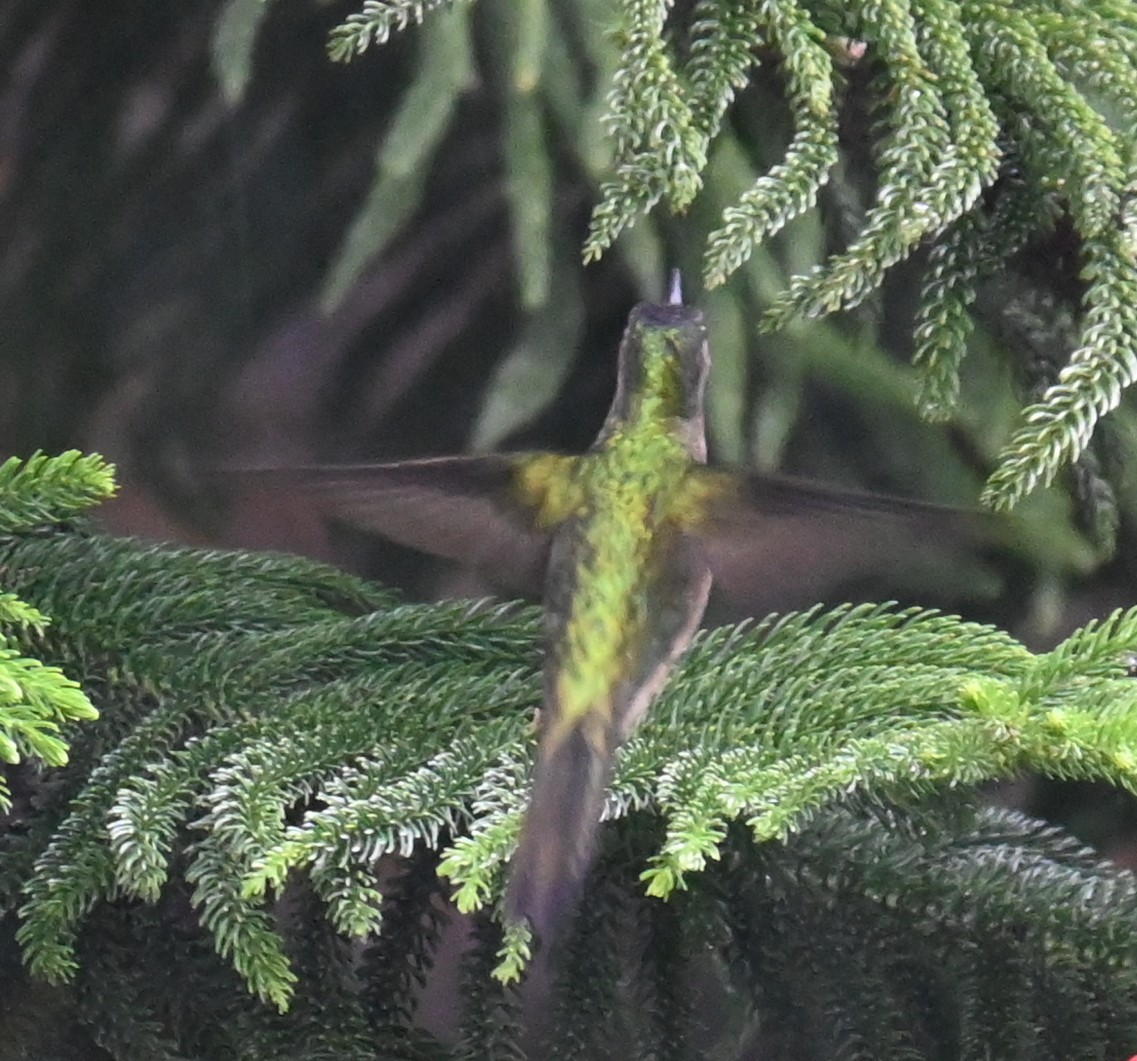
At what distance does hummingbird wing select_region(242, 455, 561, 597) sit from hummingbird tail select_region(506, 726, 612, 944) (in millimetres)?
115

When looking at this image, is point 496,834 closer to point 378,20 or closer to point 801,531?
point 801,531

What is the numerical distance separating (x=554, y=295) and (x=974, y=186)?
0.30 meters

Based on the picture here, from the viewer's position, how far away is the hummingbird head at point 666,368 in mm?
555

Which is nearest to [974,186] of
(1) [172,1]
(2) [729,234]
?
(2) [729,234]

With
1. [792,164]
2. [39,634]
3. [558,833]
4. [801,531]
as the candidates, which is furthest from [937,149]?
[39,634]

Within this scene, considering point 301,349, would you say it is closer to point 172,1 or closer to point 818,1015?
point 172,1

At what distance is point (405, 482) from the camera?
1.75ft

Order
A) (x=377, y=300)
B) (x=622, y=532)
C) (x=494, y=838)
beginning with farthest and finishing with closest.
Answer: (x=377, y=300)
(x=622, y=532)
(x=494, y=838)

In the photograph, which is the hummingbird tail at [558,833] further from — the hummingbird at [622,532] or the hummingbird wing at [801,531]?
the hummingbird wing at [801,531]

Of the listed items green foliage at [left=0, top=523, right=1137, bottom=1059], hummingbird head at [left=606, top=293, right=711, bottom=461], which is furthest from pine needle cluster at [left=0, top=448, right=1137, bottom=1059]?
hummingbird head at [left=606, top=293, right=711, bottom=461]

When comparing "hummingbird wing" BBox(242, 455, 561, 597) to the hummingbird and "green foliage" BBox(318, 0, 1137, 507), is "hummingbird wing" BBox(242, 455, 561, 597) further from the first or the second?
"green foliage" BBox(318, 0, 1137, 507)

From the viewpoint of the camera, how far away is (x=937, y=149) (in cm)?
50

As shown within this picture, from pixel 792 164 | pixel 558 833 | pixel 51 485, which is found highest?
pixel 792 164

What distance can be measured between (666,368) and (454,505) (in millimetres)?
114
